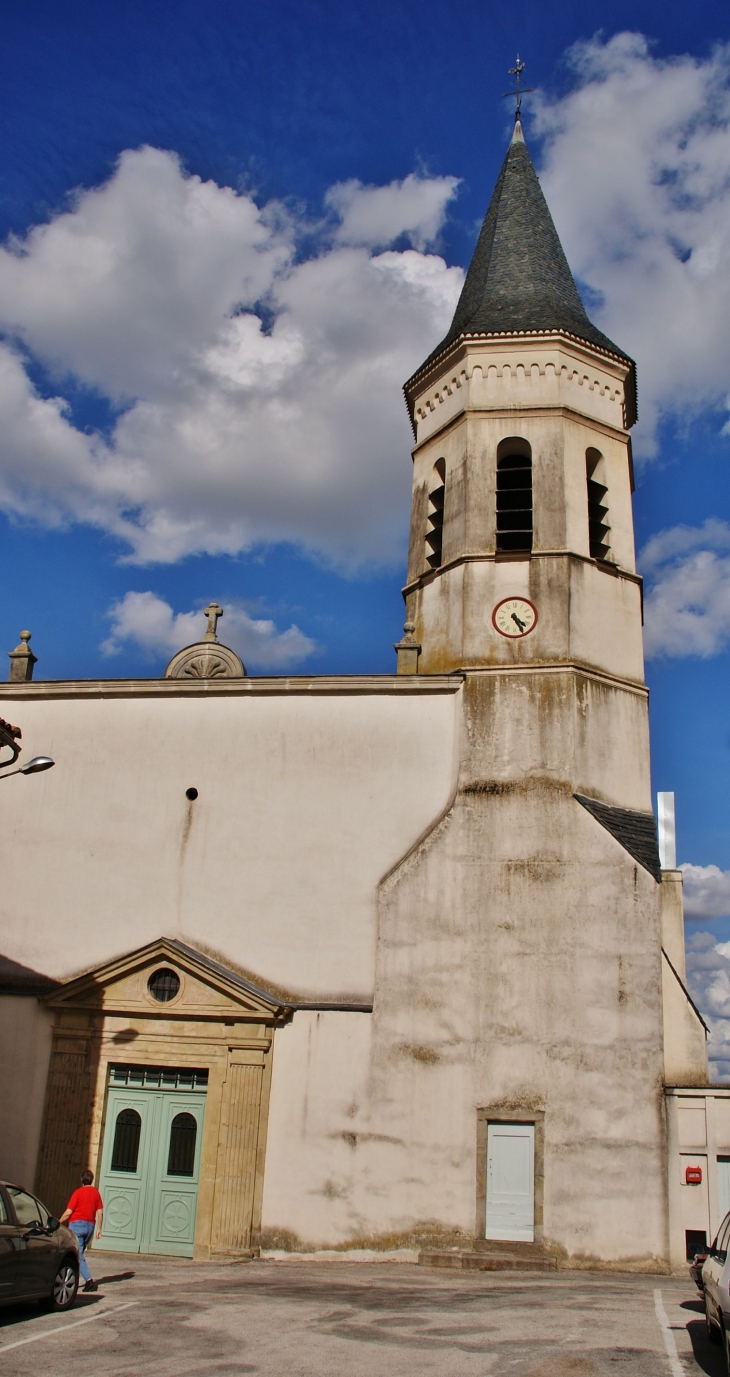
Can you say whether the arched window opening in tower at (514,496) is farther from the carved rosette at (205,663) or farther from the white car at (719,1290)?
the white car at (719,1290)

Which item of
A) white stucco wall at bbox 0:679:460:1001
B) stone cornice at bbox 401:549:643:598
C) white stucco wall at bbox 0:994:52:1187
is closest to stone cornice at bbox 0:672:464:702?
white stucco wall at bbox 0:679:460:1001

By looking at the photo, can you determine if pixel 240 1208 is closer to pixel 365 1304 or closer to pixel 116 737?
pixel 365 1304

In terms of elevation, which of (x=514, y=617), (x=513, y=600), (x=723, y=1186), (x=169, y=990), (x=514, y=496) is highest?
(x=514, y=496)

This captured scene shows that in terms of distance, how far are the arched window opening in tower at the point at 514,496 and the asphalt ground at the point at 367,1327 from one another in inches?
422

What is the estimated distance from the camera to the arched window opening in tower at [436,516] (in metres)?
19.2

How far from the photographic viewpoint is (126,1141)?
15.6m

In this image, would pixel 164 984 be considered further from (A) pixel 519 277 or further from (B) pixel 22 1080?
(A) pixel 519 277

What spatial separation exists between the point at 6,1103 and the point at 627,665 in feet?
38.4

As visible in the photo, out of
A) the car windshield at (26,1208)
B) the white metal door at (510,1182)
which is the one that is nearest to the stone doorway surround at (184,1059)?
the white metal door at (510,1182)

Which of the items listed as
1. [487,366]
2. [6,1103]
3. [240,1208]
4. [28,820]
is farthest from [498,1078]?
[487,366]

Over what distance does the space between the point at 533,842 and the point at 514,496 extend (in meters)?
6.70

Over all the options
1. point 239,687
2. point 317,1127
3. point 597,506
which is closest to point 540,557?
point 597,506

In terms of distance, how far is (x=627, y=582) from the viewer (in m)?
18.3

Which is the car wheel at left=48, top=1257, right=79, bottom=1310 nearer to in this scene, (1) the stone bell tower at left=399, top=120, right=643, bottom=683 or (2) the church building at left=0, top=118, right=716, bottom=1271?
(2) the church building at left=0, top=118, right=716, bottom=1271
